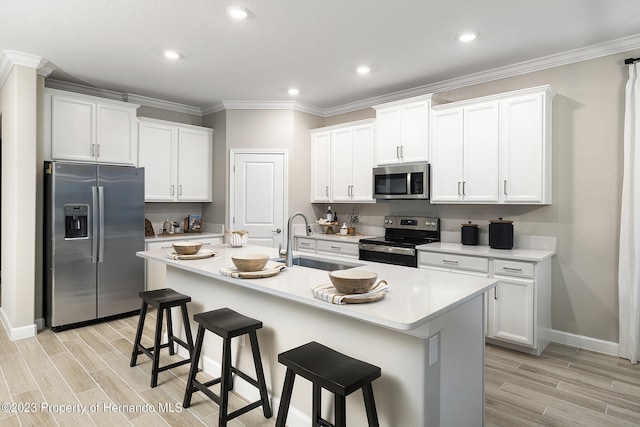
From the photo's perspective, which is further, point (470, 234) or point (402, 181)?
point (402, 181)

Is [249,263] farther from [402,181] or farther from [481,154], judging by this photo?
[481,154]

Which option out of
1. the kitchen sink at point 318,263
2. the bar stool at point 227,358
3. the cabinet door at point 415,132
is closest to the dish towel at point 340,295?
the bar stool at point 227,358

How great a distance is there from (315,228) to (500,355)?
9.78 feet

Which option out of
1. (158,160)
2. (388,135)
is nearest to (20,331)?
(158,160)

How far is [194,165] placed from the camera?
209 inches

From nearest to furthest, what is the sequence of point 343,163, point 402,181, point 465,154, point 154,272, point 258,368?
point 258,368, point 465,154, point 402,181, point 154,272, point 343,163

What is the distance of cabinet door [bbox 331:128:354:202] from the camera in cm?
494

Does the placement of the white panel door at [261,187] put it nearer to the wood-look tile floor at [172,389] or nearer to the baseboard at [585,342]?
the wood-look tile floor at [172,389]

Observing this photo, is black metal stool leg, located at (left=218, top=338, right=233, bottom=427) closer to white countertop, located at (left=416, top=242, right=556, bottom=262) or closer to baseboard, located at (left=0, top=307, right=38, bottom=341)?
white countertop, located at (left=416, top=242, right=556, bottom=262)

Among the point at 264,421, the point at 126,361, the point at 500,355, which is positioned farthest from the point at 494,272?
the point at 126,361

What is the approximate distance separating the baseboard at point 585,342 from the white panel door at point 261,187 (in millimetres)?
3370

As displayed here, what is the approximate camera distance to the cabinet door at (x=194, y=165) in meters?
5.19

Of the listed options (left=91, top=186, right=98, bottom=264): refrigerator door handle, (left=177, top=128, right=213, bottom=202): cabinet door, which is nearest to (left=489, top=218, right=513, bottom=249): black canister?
(left=177, top=128, right=213, bottom=202): cabinet door

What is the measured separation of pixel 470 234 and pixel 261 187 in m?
2.82
